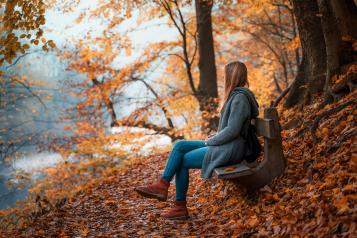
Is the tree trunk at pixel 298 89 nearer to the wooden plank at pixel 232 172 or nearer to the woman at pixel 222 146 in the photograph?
the woman at pixel 222 146

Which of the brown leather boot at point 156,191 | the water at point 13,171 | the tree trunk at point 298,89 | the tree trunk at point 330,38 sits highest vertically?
the tree trunk at point 330,38

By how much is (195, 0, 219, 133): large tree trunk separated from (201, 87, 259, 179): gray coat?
23.9ft

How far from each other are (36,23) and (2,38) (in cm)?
51

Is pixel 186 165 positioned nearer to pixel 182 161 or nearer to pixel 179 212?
pixel 182 161

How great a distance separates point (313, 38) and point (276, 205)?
3.64 m

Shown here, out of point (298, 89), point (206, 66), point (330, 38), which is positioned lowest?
point (298, 89)

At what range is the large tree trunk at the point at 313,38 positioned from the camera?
698 centimetres

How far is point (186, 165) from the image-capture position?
17.4 ft

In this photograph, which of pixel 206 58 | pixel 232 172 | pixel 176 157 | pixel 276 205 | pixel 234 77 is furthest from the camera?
pixel 206 58

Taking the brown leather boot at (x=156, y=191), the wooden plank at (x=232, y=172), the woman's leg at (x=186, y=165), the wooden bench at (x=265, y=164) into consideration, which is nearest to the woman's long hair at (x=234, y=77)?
the wooden bench at (x=265, y=164)

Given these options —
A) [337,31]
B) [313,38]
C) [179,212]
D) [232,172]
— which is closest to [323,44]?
[313,38]

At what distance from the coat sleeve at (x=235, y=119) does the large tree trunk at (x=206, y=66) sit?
289 inches

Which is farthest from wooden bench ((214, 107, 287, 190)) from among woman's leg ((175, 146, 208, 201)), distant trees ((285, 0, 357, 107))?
distant trees ((285, 0, 357, 107))

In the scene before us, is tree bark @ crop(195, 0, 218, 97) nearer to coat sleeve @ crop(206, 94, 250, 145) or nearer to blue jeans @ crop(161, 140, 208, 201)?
blue jeans @ crop(161, 140, 208, 201)
